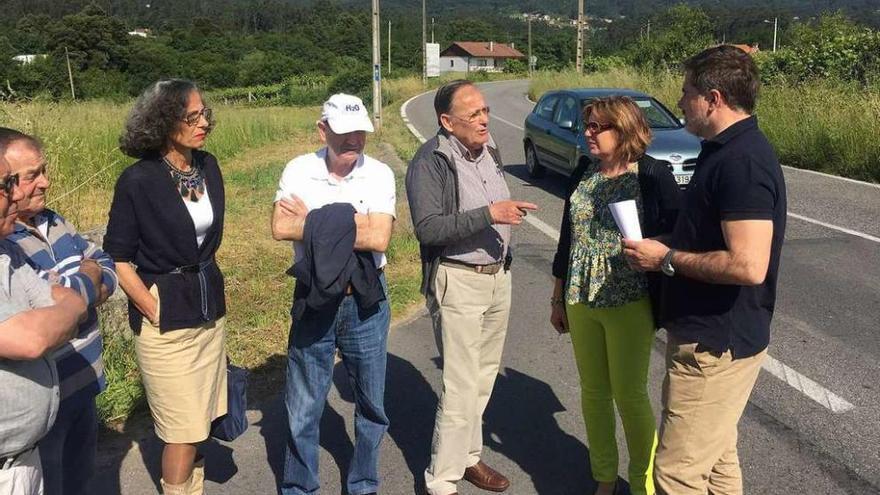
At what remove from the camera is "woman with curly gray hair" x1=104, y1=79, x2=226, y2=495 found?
2.86 metres

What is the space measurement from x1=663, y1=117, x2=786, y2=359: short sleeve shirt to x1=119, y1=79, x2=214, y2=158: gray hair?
6.59ft

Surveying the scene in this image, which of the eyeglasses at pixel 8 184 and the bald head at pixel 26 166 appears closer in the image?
the eyeglasses at pixel 8 184

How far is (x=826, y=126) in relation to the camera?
42.0 ft

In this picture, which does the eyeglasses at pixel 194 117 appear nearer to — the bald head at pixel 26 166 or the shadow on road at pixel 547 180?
the bald head at pixel 26 166

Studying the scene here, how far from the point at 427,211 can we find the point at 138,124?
1221 mm

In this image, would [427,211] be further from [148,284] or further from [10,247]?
[10,247]

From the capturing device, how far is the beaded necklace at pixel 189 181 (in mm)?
2963

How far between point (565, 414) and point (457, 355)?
127 centimetres

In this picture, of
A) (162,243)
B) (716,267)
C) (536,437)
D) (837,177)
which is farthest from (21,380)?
(837,177)

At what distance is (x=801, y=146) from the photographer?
12969mm

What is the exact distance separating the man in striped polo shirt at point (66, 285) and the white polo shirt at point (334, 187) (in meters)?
0.78

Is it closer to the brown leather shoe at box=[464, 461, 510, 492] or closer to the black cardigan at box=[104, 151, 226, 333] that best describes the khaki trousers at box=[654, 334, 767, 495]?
the brown leather shoe at box=[464, 461, 510, 492]

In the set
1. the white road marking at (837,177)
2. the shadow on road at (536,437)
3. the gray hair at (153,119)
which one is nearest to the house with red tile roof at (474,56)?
the white road marking at (837,177)

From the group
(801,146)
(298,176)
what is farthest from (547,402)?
(801,146)
